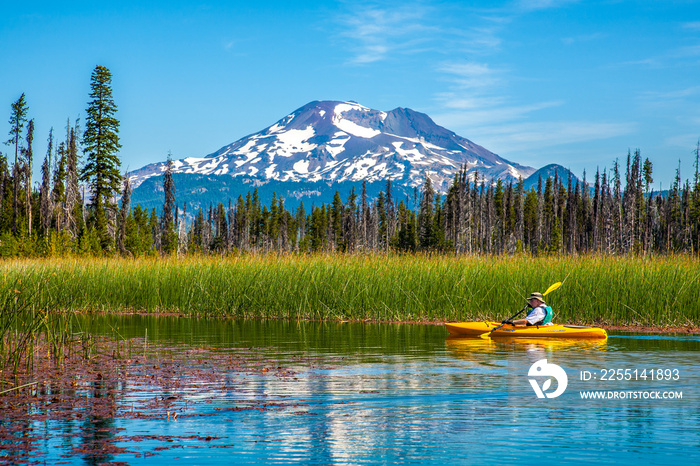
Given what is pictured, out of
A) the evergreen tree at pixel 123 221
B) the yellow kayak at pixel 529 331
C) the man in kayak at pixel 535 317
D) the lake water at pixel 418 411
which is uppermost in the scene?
the evergreen tree at pixel 123 221

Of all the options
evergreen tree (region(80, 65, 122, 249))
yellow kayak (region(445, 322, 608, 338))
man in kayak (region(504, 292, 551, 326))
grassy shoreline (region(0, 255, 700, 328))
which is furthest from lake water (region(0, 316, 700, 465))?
evergreen tree (region(80, 65, 122, 249))

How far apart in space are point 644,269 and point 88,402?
55.1 feet

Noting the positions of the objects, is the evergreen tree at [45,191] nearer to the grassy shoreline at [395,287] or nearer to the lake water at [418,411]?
the grassy shoreline at [395,287]

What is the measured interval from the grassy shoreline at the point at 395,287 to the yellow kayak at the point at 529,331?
354 centimetres

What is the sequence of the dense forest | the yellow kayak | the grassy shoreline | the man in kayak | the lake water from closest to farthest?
1. the lake water
2. the yellow kayak
3. the man in kayak
4. the grassy shoreline
5. the dense forest

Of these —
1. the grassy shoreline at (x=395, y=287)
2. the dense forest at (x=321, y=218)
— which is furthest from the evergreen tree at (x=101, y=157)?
the grassy shoreline at (x=395, y=287)

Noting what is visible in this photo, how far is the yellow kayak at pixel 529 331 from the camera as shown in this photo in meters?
16.3

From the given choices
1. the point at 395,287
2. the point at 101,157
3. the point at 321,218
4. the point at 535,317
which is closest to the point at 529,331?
the point at 535,317

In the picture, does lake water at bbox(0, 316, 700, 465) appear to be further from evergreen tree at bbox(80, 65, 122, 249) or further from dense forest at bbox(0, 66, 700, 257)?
evergreen tree at bbox(80, 65, 122, 249)

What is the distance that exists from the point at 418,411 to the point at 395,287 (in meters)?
13.2

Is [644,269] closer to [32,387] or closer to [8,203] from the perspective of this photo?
[32,387]

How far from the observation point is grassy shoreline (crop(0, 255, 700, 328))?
65.0 ft

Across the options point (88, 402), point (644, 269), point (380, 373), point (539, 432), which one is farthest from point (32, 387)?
point (644, 269)

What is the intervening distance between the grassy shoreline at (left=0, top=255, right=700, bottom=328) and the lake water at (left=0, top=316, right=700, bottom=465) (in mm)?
5521
